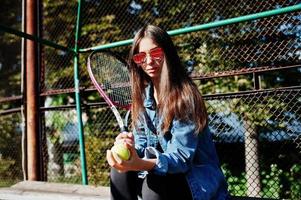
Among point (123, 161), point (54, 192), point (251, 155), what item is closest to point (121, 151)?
point (123, 161)

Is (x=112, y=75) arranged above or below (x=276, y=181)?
above

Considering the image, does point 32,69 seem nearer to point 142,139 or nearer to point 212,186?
point 142,139

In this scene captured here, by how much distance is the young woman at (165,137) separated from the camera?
1.65m

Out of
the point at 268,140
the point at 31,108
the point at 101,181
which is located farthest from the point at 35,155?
the point at 268,140

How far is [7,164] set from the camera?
449 centimetres

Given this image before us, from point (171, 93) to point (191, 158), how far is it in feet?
1.02

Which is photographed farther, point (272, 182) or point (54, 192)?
point (272, 182)

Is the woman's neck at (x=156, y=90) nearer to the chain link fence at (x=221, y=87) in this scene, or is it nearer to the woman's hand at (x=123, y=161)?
the woman's hand at (x=123, y=161)

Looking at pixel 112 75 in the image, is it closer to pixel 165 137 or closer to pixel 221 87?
pixel 165 137

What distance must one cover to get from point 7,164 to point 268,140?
264 centimetres

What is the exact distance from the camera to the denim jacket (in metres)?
1.64

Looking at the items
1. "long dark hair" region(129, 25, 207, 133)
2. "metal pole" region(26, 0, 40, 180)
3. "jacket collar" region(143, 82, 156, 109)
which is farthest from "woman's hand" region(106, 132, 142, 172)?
"metal pole" region(26, 0, 40, 180)

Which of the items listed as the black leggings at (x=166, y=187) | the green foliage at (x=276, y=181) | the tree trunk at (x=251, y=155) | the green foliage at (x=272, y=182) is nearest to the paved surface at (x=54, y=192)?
the black leggings at (x=166, y=187)

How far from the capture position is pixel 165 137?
1833 mm
